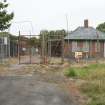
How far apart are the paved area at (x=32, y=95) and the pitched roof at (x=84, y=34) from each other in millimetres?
40270

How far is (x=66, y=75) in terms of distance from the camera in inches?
877

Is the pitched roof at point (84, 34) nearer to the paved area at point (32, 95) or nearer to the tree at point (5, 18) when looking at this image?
the tree at point (5, 18)

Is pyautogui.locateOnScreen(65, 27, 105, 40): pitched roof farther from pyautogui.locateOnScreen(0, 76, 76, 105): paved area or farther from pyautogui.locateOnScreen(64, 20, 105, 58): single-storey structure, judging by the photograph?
pyautogui.locateOnScreen(0, 76, 76, 105): paved area

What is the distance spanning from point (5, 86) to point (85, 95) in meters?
3.42

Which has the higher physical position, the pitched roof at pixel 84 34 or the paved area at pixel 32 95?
the pitched roof at pixel 84 34

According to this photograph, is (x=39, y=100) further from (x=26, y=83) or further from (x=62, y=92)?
(x=26, y=83)

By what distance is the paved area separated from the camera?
12.3 meters

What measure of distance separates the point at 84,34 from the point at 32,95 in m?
46.6

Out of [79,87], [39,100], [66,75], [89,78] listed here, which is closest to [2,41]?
[66,75]

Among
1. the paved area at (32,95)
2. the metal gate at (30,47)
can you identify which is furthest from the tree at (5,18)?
the paved area at (32,95)

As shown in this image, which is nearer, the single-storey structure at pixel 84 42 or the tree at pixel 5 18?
the tree at pixel 5 18

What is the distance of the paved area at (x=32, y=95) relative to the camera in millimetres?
12258

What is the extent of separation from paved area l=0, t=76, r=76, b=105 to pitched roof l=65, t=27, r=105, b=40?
40.3 metres

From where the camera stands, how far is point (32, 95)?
13703 millimetres
